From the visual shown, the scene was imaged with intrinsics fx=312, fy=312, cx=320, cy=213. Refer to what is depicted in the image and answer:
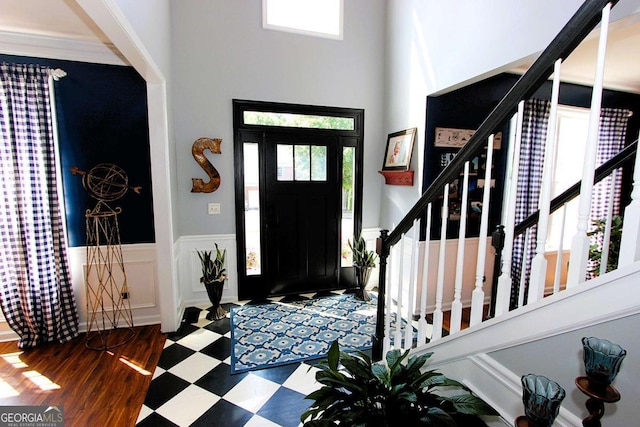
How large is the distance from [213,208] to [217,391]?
1888mm

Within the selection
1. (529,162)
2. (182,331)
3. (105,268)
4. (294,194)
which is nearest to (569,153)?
(529,162)

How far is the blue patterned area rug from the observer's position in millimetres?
2627

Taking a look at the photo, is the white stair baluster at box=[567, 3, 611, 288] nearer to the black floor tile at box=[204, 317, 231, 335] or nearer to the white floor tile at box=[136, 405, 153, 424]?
the white floor tile at box=[136, 405, 153, 424]

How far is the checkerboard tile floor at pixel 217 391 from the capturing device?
196 cm

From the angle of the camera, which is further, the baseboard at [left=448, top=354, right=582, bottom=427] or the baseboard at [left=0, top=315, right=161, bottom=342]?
the baseboard at [left=0, top=315, right=161, bottom=342]

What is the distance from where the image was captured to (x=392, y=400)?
1.29m

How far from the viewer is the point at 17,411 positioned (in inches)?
76.5

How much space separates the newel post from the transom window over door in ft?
5.84

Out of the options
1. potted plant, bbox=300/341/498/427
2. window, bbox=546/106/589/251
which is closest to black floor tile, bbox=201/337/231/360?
potted plant, bbox=300/341/498/427

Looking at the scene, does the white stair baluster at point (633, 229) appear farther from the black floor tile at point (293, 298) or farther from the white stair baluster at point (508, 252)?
the black floor tile at point (293, 298)

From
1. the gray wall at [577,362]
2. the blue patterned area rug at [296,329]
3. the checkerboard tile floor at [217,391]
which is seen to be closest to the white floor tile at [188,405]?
the checkerboard tile floor at [217,391]

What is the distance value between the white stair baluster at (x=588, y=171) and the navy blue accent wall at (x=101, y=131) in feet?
10.6

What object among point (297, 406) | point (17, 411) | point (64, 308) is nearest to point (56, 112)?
point (64, 308)

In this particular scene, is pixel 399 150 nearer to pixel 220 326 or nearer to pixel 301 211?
pixel 301 211
